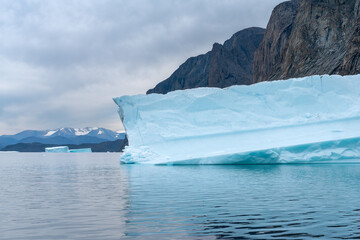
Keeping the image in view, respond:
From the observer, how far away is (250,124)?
65.0 ft

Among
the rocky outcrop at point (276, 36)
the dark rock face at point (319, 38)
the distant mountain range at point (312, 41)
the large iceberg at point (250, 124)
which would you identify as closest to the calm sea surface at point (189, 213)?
the large iceberg at point (250, 124)

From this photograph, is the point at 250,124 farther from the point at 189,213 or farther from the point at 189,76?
the point at 189,76

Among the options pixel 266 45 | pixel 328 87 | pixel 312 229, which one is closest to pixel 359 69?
pixel 328 87

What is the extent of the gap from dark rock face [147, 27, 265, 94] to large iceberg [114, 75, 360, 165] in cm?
7693

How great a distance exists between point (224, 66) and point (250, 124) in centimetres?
8398

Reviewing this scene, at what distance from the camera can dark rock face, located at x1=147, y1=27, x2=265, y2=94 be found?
101188 millimetres

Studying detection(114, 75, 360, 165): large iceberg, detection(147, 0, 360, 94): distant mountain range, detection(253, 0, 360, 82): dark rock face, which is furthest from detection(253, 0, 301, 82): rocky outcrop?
detection(114, 75, 360, 165): large iceberg

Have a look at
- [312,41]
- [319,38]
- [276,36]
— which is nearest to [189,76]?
[276,36]

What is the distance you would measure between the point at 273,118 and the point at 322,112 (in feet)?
8.49

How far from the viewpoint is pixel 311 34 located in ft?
156

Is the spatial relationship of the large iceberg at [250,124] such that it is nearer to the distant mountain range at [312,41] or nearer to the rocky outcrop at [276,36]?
the distant mountain range at [312,41]

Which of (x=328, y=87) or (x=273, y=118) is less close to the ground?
(x=328, y=87)

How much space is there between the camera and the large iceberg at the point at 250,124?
17969 mm

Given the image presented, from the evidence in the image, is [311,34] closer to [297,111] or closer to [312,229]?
[297,111]
